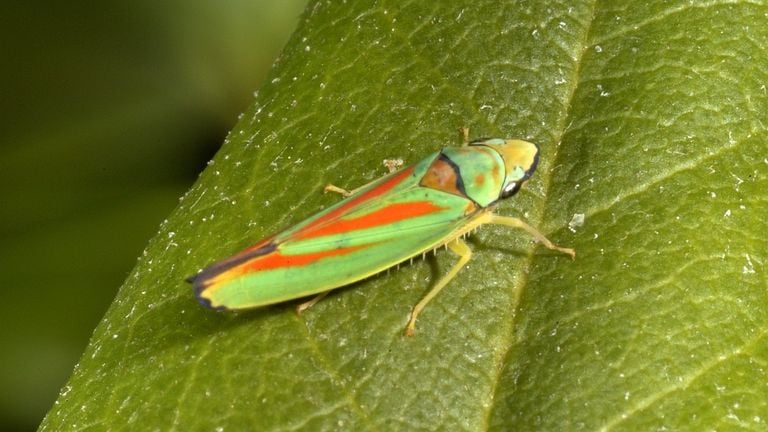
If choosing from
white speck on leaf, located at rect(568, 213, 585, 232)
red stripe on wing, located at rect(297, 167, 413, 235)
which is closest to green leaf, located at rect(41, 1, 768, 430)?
white speck on leaf, located at rect(568, 213, 585, 232)

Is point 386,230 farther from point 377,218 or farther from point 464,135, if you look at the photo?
point 464,135

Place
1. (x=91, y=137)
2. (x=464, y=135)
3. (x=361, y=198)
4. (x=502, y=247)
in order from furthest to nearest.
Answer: (x=91, y=137), (x=464, y=135), (x=361, y=198), (x=502, y=247)

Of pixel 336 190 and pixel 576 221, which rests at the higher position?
pixel 336 190

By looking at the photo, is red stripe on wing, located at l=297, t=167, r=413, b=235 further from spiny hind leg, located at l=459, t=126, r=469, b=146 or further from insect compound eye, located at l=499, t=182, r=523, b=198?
insect compound eye, located at l=499, t=182, r=523, b=198

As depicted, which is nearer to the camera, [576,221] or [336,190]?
[576,221]

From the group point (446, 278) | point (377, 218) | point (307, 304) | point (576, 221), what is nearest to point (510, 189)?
point (576, 221)

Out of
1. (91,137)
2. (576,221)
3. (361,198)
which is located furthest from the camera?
(91,137)
